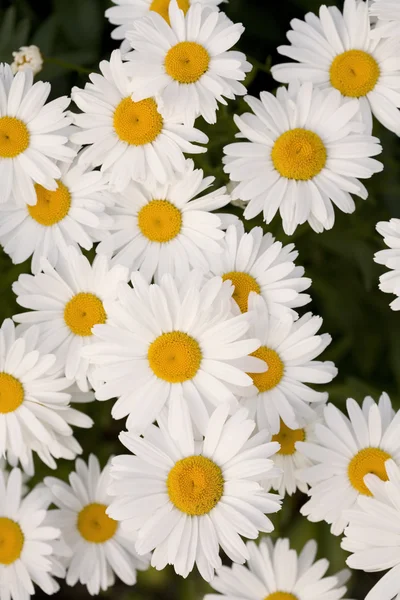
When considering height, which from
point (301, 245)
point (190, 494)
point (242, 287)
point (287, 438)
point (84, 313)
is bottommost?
point (190, 494)

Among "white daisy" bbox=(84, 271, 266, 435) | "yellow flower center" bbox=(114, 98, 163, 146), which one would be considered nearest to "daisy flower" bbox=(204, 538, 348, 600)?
"white daisy" bbox=(84, 271, 266, 435)

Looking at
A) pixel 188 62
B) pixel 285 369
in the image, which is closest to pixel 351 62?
pixel 188 62

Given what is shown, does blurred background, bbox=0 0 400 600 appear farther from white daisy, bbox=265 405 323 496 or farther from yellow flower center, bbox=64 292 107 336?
yellow flower center, bbox=64 292 107 336

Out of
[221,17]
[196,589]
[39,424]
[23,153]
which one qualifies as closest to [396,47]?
[221,17]

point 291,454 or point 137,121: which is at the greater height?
point 137,121

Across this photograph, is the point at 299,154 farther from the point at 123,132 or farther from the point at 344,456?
the point at 344,456

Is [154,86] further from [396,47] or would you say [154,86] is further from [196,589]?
[196,589]
